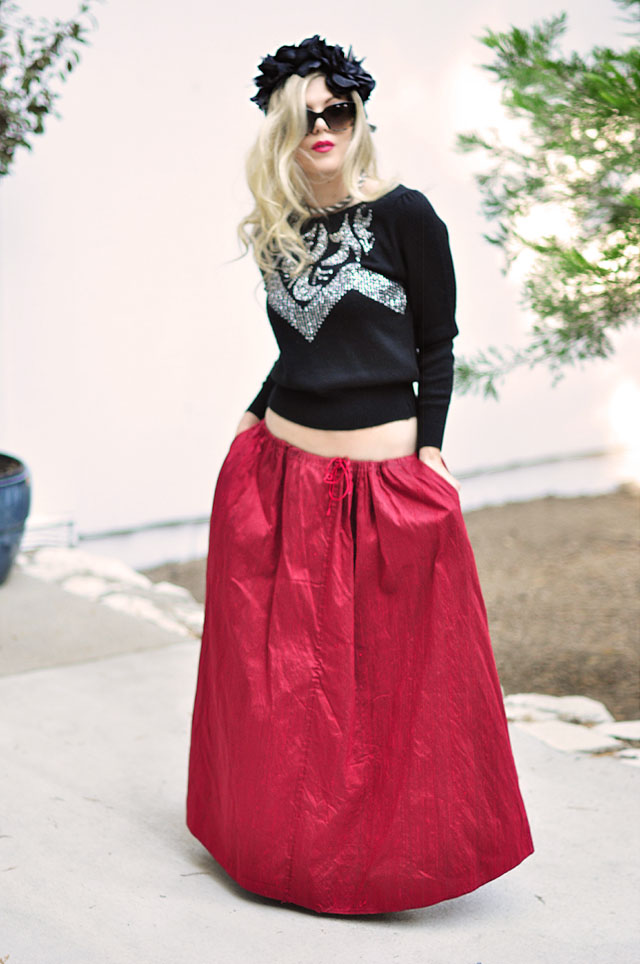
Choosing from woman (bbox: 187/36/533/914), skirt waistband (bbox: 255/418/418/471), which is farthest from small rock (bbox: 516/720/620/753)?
skirt waistband (bbox: 255/418/418/471)

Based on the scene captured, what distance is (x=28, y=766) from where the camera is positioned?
259cm

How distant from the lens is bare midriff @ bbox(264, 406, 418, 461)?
79.7 inches

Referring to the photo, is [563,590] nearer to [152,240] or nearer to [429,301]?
[152,240]

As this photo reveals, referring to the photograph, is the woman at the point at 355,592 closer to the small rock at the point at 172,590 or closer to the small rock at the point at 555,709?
the small rock at the point at 555,709

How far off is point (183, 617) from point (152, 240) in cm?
174

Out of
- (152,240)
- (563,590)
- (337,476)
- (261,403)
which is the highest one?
(152,240)

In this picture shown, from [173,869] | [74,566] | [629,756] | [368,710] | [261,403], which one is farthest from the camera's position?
[74,566]

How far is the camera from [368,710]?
1971 millimetres

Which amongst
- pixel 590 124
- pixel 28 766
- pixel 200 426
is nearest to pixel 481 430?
pixel 200 426

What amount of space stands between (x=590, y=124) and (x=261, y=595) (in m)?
1.57

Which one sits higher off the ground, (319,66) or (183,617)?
(319,66)

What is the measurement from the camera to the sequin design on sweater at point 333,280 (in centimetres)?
196

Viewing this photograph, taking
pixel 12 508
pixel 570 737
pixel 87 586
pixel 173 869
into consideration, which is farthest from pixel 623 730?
pixel 12 508

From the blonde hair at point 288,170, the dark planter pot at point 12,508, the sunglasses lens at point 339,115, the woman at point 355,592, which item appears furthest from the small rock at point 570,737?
the dark planter pot at point 12,508
